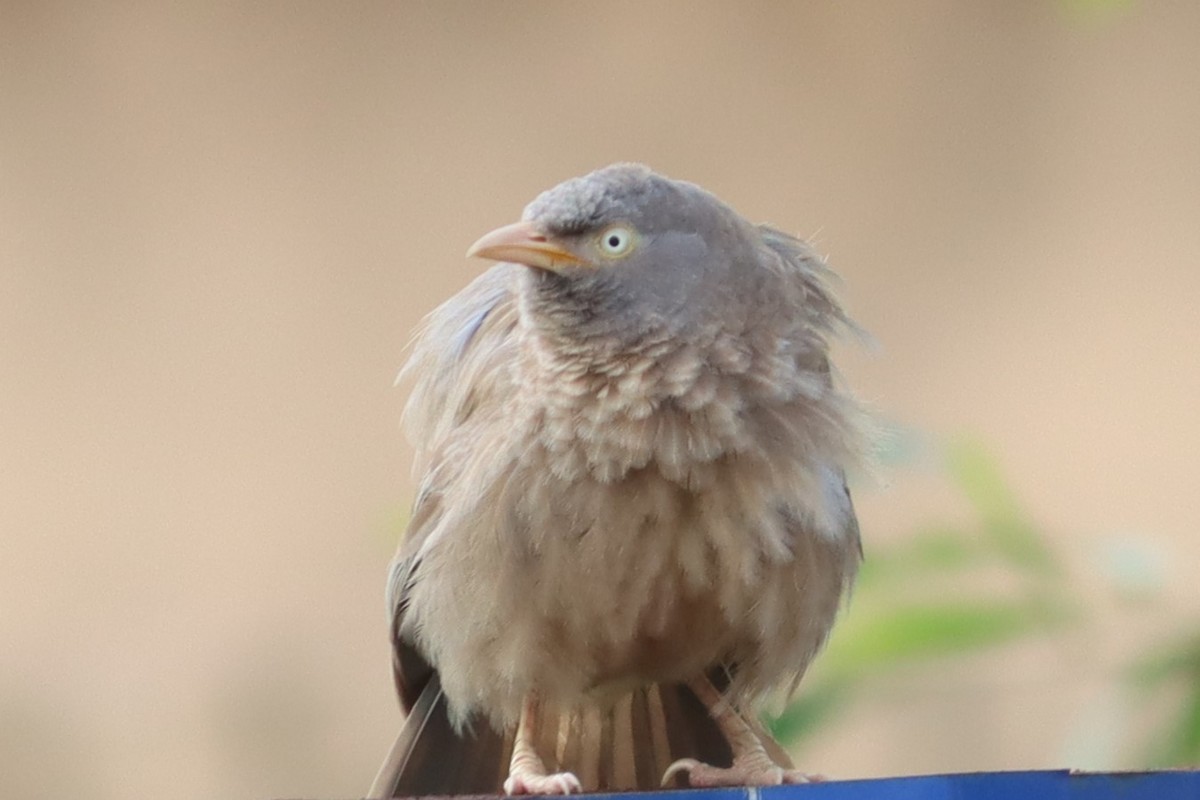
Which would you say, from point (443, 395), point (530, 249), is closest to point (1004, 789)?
point (530, 249)

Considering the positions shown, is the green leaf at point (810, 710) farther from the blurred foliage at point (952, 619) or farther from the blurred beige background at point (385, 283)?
the blurred beige background at point (385, 283)

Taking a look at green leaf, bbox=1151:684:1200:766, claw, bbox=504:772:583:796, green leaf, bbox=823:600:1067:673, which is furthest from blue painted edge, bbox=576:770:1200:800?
green leaf, bbox=823:600:1067:673

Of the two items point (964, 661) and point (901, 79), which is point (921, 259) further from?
point (964, 661)

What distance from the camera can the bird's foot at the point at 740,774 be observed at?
3.58 ft

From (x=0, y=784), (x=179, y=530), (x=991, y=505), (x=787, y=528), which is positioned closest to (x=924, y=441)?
(x=991, y=505)

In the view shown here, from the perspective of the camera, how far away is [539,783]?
1083 mm

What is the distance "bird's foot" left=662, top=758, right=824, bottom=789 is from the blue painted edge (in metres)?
0.19

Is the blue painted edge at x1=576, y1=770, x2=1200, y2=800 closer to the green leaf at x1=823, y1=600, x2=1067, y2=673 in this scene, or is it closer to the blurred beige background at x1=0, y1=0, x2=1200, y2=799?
the green leaf at x1=823, y1=600, x2=1067, y2=673

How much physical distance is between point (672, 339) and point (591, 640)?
294 mm

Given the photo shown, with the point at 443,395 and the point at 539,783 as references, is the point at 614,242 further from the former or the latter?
the point at 539,783

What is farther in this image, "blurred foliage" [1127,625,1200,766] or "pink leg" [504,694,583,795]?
"blurred foliage" [1127,625,1200,766]

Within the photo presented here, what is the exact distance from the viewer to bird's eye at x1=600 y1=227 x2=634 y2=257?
114 centimetres

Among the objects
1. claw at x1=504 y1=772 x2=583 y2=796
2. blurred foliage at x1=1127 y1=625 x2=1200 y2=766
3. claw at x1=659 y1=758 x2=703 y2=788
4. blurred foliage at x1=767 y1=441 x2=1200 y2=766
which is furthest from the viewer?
blurred foliage at x1=767 y1=441 x2=1200 y2=766

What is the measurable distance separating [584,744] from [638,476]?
398mm
